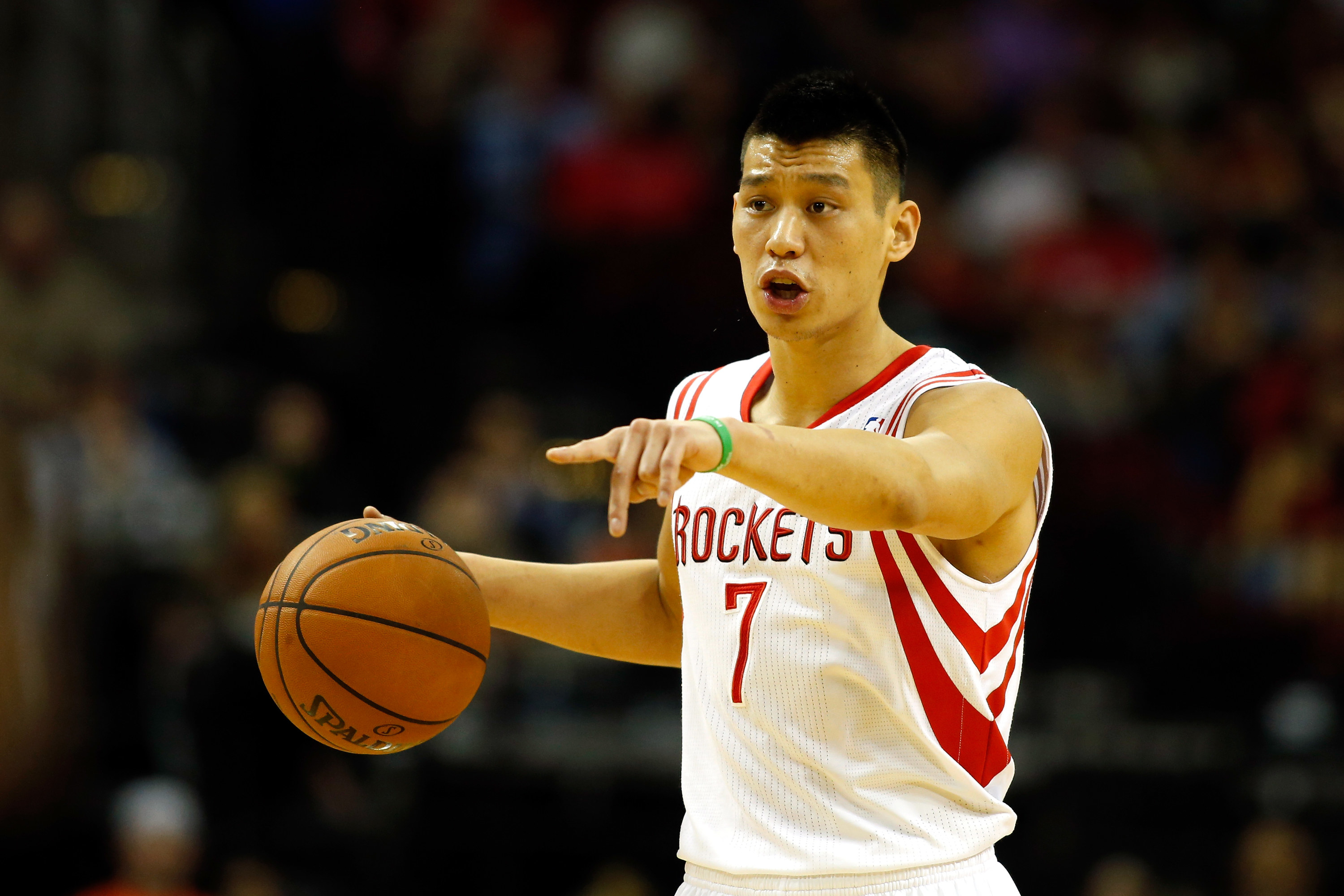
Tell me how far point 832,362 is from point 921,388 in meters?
0.36

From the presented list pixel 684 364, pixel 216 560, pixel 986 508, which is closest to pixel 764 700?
pixel 986 508

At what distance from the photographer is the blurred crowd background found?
861cm

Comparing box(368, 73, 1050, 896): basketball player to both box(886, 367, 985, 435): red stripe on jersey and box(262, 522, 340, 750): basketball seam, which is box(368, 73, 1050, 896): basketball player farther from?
box(262, 522, 340, 750): basketball seam

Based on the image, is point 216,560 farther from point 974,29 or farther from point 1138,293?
point 974,29

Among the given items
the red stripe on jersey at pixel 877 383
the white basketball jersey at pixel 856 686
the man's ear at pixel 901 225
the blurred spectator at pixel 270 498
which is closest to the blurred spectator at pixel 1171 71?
the blurred spectator at pixel 270 498

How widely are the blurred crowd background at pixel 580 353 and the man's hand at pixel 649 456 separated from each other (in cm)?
527

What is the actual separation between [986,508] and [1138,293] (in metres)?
7.75

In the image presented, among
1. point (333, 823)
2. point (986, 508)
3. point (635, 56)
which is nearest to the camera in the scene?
point (986, 508)

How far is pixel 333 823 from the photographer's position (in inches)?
343

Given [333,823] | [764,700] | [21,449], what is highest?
[21,449]

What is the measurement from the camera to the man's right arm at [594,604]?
4691mm

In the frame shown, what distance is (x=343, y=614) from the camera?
407 cm

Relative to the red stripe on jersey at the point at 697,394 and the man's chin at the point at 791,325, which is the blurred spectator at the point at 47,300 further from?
the man's chin at the point at 791,325

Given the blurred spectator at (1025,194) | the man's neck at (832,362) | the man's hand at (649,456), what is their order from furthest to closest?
the blurred spectator at (1025,194) < the man's neck at (832,362) < the man's hand at (649,456)
